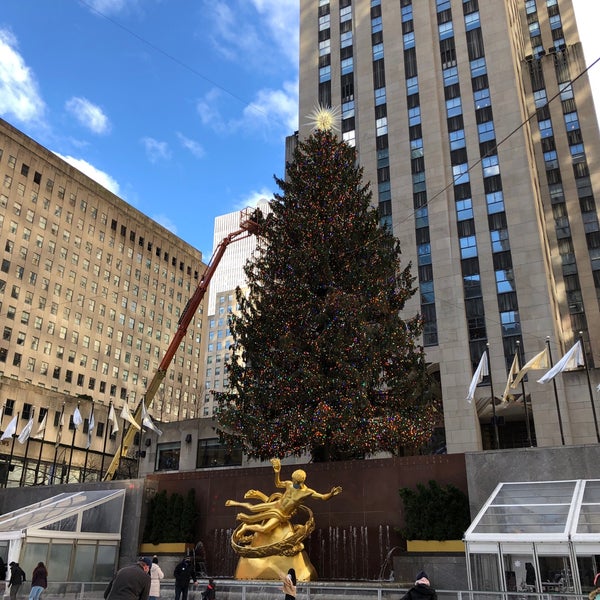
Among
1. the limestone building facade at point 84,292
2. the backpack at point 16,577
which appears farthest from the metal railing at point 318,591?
the limestone building facade at point 84,292

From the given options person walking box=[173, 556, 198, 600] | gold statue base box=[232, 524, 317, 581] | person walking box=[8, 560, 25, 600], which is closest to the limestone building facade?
person walking box=[8, 560, 25, 600]

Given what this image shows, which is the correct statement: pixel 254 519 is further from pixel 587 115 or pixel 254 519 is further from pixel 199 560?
pixel 587 115

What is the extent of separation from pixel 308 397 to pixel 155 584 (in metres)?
10.4

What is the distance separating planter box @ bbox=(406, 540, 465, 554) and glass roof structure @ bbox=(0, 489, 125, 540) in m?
12.5

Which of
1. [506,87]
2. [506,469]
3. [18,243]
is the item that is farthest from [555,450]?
[18,243]

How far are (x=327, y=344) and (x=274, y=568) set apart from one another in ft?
31.5

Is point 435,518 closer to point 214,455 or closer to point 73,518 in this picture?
point 73,518

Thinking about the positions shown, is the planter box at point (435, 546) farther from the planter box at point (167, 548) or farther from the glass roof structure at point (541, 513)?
the planter box at point (167, 548)

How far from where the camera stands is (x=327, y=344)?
2666 cm

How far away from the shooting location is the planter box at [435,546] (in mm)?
20688

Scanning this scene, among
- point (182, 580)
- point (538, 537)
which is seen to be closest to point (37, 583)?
point (182, 580)

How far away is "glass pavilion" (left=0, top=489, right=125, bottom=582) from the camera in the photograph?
2291 cm

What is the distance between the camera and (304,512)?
2361 centimetres

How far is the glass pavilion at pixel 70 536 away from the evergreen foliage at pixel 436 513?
40.5 feet
